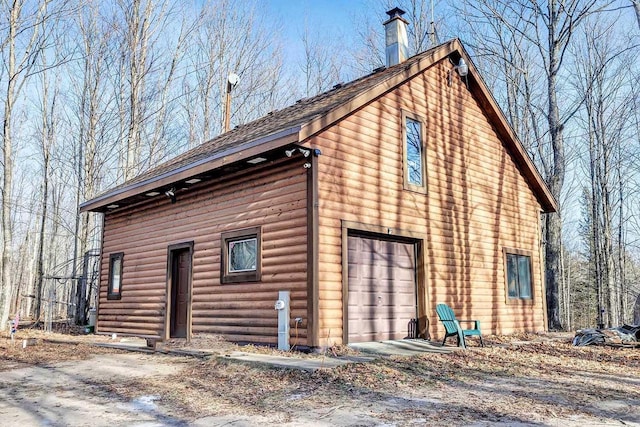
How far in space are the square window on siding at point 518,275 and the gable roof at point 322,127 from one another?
1895mm

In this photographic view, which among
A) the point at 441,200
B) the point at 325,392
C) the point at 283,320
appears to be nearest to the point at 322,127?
the point at 283,320

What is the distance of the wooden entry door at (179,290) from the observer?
10.2m

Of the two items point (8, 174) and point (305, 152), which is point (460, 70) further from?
point (8, 174)

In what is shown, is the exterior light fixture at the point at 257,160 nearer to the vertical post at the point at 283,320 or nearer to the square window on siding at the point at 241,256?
the square window on siding at the point at 241,256

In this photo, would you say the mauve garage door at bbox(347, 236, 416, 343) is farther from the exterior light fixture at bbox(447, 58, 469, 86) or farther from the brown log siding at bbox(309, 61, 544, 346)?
the exterior light fixture at bbox(447, 58, 469, 86)

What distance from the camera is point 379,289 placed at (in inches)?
342

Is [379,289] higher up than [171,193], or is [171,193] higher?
[171,193]

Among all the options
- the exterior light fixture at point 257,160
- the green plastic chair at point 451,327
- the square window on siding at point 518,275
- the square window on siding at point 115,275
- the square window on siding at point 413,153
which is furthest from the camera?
the square window on siding at point 115,275

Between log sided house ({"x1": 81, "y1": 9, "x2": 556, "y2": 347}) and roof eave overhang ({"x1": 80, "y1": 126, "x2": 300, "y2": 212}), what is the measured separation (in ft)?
0.10

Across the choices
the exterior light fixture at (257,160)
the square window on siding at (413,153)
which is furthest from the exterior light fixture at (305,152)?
the square window on siding at (413,153)

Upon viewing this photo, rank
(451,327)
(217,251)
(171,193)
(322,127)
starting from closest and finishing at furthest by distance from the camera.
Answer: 1. (322,127)
2. (451,327)
3. (217,251)
4. (171,193)

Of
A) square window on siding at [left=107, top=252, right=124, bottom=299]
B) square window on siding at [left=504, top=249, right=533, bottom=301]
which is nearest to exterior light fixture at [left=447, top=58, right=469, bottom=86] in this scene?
square window on siding at [left=504, top=249, right=533, bottom=301]

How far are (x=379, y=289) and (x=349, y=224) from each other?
138cm

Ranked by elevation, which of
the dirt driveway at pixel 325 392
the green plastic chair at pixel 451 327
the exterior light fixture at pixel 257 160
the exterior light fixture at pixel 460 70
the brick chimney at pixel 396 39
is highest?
the brick chimney at pixel 396 39
